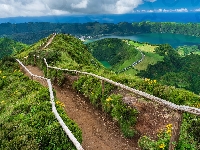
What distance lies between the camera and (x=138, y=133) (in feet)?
39.5

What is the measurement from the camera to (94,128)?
13414 millimetres

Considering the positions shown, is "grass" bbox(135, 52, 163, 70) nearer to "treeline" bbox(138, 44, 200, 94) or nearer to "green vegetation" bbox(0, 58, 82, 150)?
"treeline" bbox(138, 44, 200, 94)

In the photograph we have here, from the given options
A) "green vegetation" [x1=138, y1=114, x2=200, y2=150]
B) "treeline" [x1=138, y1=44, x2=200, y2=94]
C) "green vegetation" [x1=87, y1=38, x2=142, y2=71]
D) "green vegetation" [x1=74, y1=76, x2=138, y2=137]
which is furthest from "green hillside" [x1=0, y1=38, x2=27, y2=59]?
"green vegetation" [x1=138, y1=114, x2=200, y2=150]

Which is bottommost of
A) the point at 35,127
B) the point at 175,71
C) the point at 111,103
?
the point at 175,71

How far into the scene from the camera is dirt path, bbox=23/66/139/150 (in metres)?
11.9

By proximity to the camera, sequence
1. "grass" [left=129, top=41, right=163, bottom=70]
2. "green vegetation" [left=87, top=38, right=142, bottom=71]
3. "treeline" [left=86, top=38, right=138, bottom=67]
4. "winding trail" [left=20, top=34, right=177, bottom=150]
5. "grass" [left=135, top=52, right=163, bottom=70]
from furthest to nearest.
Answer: "treeline" [left=86, top=38, right=138, bottom=67]
"green vegetation" [left=87, top=38, right=142, bottom=71]
"grass" [left=129, top=41, right=163, bottom=70]
"grass" [left=135, top=52, right=163, bottom=70]
"winding trail" [left=20, top=34, right=177, bottom=150]

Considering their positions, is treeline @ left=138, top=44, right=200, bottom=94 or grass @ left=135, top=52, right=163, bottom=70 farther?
grass @ left=135, top=52, right=163, bottom=70

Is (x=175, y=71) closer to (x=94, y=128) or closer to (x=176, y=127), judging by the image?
(x=94, y=128)

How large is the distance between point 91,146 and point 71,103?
542cm

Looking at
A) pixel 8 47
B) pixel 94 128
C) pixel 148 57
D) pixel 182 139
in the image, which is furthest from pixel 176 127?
pixel 8 47

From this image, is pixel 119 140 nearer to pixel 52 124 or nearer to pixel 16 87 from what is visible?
pixel 52 124

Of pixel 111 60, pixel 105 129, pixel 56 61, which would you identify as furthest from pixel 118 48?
pixel 105 129

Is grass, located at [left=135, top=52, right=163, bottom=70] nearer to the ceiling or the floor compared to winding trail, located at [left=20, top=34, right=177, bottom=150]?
nearer to the floor

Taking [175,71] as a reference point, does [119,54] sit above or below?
above
